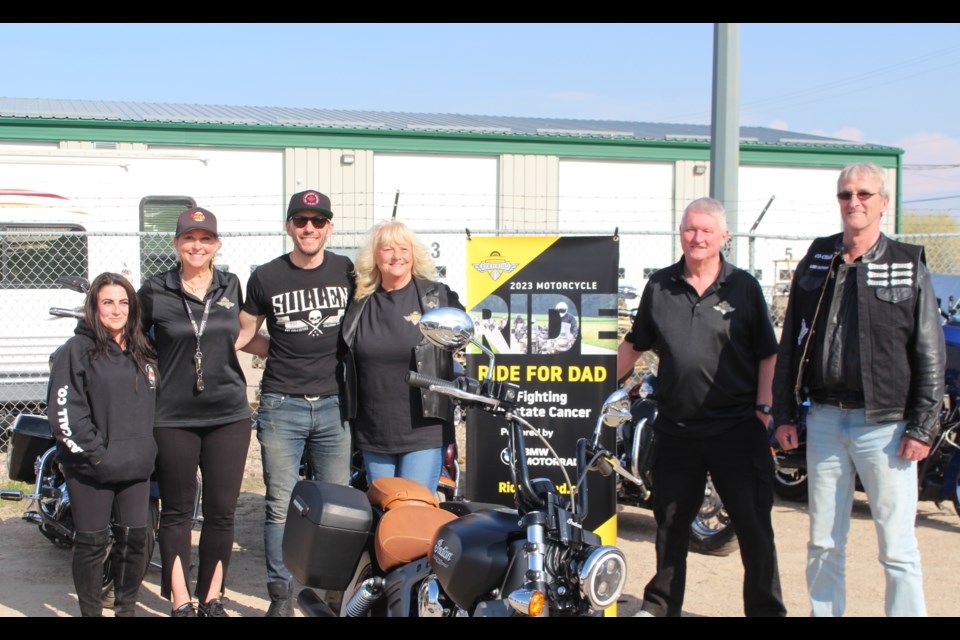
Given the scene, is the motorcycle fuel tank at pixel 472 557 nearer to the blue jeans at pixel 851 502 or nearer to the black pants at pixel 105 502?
the blue jeans at pixel 851 502

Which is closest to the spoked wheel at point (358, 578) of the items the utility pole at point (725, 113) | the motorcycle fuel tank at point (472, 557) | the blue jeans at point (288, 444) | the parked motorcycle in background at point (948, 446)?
the motorcycle fuel tank at point (472, 557)

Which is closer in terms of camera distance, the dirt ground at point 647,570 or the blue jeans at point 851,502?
the blue jeans at point 851,502

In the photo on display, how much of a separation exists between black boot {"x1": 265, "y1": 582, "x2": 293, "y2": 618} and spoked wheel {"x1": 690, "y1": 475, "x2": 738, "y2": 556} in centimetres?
261

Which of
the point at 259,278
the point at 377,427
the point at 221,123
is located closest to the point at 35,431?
the point at 259,278

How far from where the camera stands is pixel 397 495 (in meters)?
3.44

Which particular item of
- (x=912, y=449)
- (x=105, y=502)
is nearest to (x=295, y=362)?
(x=105, y=502)

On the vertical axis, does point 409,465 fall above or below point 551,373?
below

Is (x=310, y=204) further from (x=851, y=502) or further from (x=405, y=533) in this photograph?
(x=851, y=502)

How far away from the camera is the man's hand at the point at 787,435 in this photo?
3.85m

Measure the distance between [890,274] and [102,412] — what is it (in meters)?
3.40

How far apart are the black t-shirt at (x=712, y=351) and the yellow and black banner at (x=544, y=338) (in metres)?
1.23

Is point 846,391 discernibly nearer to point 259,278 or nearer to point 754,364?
point 754,364

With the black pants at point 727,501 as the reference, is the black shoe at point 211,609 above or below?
below
